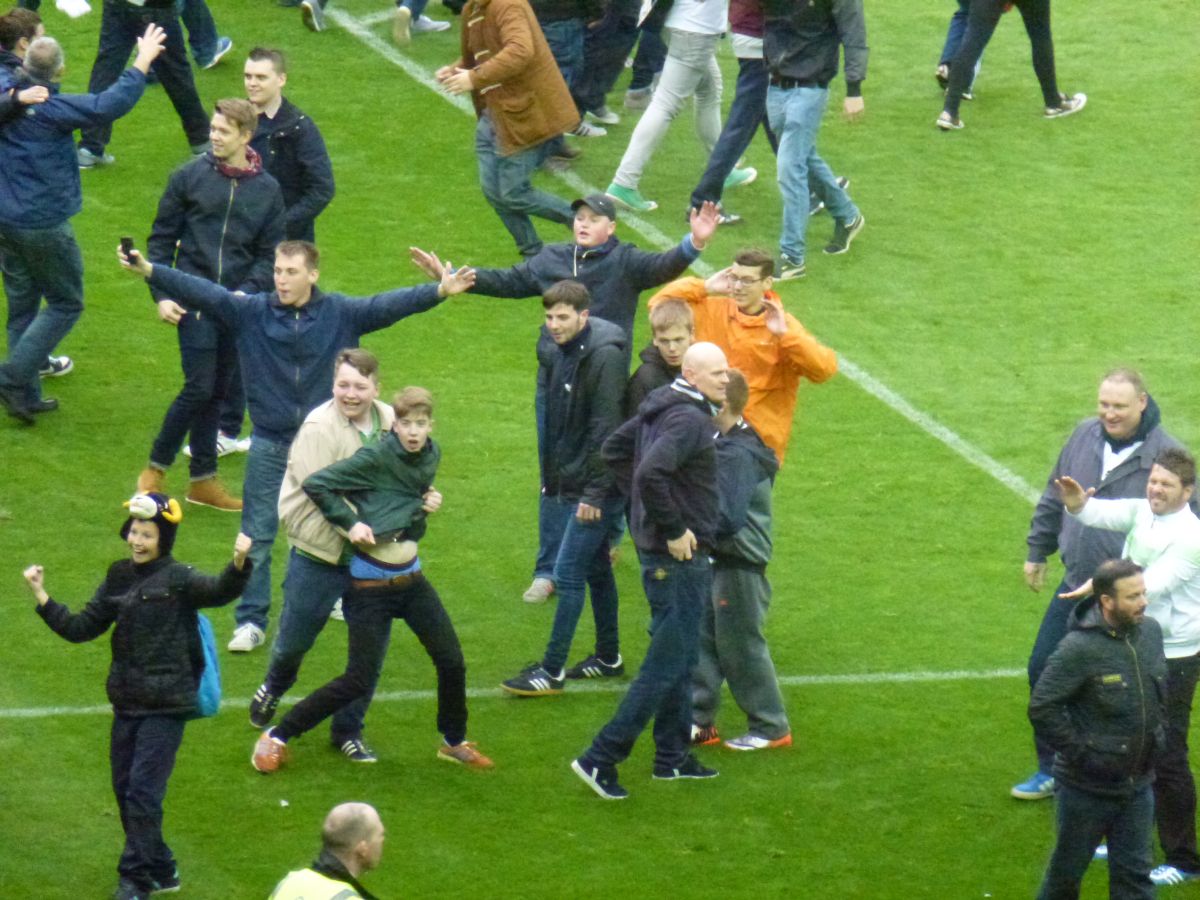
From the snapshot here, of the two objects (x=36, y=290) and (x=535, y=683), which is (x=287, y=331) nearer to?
(x=535, y=683)

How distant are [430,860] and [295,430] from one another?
2.25 metres

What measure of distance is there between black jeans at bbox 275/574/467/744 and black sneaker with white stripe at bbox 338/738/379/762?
31 cm

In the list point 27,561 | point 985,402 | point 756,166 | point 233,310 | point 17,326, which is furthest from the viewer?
point 756,166

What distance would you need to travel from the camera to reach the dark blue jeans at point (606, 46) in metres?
15.6

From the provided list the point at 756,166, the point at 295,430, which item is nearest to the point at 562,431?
the point at 295,430

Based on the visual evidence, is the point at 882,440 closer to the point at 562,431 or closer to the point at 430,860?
the point at 562,431

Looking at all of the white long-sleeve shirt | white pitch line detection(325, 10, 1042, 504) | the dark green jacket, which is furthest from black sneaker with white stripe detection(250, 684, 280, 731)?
white pitch line detection(325, 10, 1042, 504)

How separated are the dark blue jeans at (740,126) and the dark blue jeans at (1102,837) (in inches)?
284

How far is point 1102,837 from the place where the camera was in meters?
7.71

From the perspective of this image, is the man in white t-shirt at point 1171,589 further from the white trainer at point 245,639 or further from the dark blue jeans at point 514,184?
the dark blue jeans at point 514,184

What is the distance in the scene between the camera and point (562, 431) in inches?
380

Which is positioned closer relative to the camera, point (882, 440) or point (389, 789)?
point (389, 789)

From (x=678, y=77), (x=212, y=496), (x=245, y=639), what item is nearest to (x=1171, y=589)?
(x=245, y=639)

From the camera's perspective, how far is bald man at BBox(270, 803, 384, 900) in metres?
5.85
